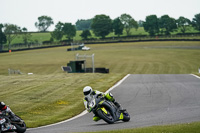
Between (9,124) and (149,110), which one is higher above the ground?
(9,124)

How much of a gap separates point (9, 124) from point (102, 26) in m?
165

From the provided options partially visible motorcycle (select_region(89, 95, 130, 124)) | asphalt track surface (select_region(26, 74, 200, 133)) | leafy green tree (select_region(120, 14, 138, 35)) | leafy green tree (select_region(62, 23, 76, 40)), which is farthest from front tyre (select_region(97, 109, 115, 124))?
leafy green tree (select_region(120, 14, 138, 35))

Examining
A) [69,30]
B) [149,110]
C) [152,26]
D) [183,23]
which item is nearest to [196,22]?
[183,23]

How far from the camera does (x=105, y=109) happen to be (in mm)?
13203

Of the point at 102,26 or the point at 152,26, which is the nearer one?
the point at 152,26

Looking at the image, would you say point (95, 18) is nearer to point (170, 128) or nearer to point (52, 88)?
point (52, 88)

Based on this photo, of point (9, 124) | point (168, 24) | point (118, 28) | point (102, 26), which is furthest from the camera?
point (102, 26)

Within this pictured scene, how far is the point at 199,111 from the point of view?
15.2 metres

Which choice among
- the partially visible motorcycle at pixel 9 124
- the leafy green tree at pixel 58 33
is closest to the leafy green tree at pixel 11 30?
Result: the leafy green tree at pixel 58 33

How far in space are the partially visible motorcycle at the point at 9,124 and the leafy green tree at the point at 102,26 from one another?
528 feet

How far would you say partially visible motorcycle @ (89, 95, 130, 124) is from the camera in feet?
42.7

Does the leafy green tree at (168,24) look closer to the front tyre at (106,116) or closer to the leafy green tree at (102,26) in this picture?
the leafy green tree at (102,26)

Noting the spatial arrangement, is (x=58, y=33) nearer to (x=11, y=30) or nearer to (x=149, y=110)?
(x=11, y=30)

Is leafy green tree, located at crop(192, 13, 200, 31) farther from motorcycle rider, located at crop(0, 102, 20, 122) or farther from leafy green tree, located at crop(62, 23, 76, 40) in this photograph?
motorcycle rider, located at crop(0, 102, 20, 122)
